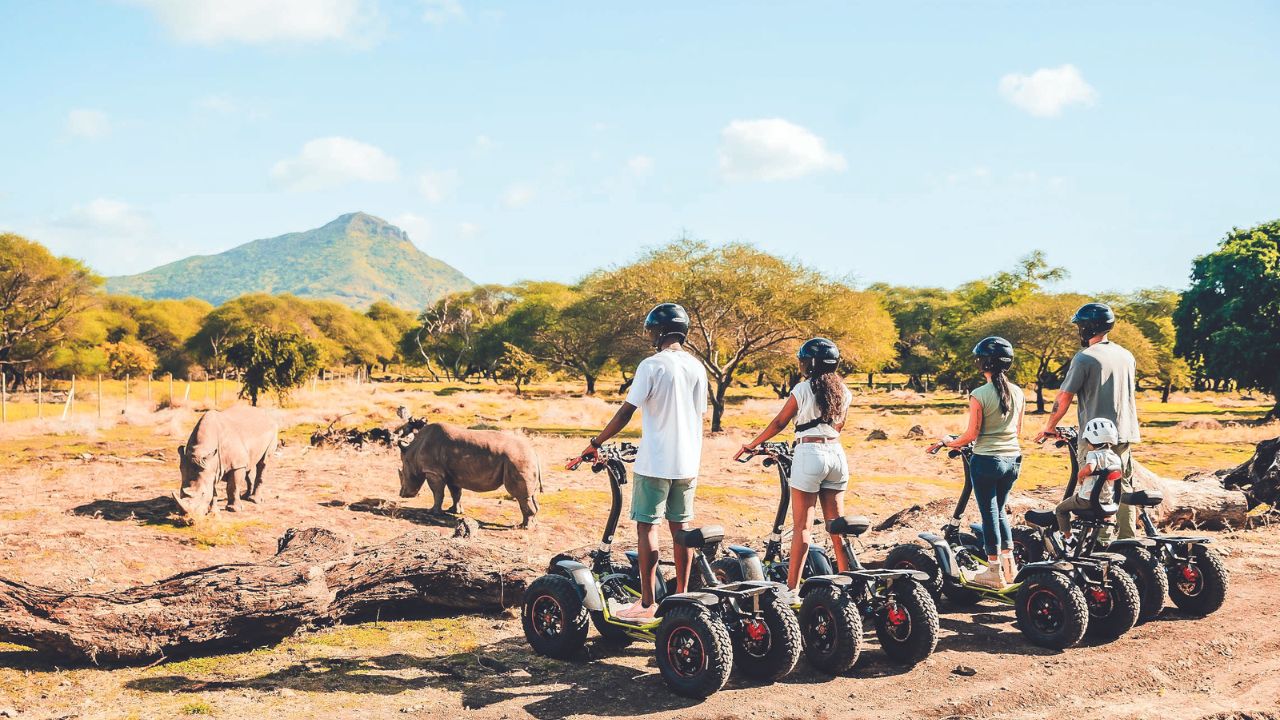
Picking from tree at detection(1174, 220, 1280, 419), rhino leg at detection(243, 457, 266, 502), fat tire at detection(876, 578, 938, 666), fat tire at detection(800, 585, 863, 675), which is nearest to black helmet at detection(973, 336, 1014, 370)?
fat tire at detection(876, 578, 938, 666)

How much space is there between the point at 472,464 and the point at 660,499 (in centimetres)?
863

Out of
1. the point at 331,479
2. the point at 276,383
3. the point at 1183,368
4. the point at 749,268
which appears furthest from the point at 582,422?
the point at 1183,368

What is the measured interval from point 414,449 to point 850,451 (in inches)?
726

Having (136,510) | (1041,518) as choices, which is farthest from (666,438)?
(136,510)

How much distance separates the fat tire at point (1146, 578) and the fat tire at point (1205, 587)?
35 centimetres

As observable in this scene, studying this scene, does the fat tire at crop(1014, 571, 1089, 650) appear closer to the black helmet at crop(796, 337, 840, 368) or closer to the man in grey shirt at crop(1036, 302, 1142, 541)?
the man in grey shirt at crop(1036, 302, 1142, 541)

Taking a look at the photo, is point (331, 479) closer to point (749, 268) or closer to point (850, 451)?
point (850, 451)

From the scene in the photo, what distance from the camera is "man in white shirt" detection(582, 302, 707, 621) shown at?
250 inches

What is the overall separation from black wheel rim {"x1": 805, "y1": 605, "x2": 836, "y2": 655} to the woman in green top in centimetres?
224

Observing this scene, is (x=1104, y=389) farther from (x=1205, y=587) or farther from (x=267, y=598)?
(x=267, y=598)

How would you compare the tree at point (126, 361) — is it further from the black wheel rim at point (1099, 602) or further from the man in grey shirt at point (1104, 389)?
the black wheel rim at point (1099, 602)

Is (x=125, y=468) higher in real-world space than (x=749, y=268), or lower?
lower

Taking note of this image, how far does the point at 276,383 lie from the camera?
33.8 m

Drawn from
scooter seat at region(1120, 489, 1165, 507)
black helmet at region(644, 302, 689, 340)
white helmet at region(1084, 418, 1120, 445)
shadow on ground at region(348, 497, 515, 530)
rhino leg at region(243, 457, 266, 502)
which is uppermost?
black helmet at region(644, 302, 689, 340)
